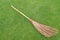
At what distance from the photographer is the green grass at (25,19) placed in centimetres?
408

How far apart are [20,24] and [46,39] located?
65 cm

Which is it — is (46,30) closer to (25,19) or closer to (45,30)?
(45,30)

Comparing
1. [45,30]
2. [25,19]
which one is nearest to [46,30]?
[45,30]

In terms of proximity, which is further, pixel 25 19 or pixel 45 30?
pixel 25 19

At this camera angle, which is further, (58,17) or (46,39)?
(58,17)

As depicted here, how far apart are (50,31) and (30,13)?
638 mm

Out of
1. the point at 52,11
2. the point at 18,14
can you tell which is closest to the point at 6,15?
the point at 18,14

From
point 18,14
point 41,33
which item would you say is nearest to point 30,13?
point 18,14

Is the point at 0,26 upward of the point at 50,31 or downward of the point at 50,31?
downward

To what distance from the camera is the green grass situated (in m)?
4.08

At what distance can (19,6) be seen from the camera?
14.7 feet

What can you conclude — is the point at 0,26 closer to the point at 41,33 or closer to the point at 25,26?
the point at 25,26

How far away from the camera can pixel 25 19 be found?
429 centimetres

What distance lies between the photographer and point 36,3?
4.48 m
